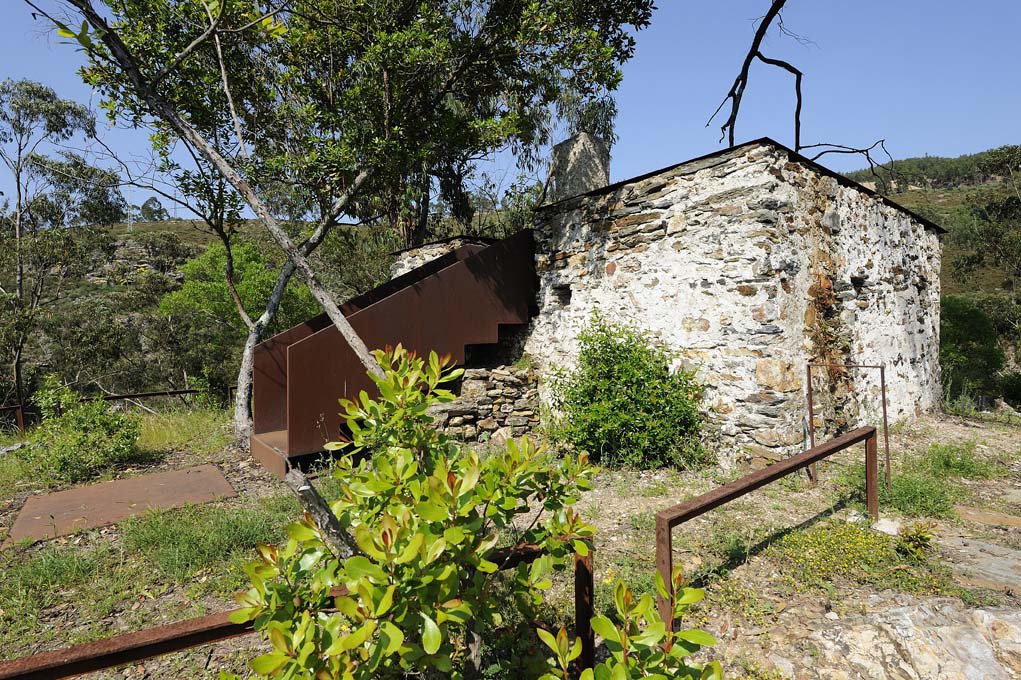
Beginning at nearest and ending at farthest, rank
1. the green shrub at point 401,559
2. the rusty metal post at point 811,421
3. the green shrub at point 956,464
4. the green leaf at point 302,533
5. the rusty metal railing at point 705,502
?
the green shrub at point 401,559 → the green leaf at point 302,533 → the rusty metal railing at point 705,502 → the rusty metal post at point 811,421 → the green shrub at point 956,464

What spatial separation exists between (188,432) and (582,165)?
7378 mm

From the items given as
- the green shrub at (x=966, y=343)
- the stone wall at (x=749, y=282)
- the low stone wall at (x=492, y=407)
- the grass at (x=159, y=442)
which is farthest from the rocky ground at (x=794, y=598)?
the green shrub at (x=966, y=343)

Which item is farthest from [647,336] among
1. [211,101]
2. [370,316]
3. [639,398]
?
[211,101]

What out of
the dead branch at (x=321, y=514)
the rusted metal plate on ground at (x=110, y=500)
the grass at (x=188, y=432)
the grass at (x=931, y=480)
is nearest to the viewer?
the dead branch at (x=321, y=514)

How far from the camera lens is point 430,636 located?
1079mm

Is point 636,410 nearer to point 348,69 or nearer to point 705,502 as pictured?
point 705,502

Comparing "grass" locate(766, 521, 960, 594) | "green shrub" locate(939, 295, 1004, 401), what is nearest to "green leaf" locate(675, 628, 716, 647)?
"grass" locate(766, 521, 960, 594)

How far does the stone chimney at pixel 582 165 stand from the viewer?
23.7 ft

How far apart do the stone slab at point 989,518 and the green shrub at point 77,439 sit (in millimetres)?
8487

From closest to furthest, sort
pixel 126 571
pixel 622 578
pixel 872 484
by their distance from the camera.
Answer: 1. pixel 622 578
2. pixel 126 571
3. pixel 872 484

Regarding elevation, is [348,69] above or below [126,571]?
above

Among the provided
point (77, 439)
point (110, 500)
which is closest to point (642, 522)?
point (110, 500)

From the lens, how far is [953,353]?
31.9 feet

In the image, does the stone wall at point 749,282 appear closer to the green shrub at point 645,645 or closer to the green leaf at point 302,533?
the green shrub at point 645,645
